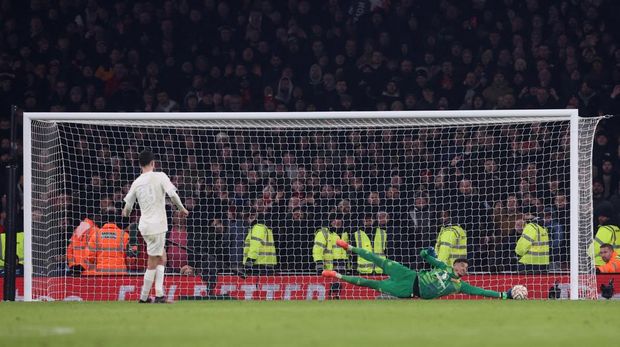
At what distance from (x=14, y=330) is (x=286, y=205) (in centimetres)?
721

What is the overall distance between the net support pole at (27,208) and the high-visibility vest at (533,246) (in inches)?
246

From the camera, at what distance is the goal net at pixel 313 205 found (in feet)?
48.0

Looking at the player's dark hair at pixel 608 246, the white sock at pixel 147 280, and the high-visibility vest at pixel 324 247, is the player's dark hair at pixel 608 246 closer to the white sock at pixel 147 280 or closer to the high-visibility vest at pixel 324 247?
the high-visibility vest at pixel 324 247

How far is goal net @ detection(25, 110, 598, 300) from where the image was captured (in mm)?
14625

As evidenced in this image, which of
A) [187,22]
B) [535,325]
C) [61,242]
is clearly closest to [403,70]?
[187,22]

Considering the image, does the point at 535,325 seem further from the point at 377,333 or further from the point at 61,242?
the point at 61,242

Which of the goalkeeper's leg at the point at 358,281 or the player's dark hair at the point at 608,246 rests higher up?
the player's dark hair at the point at 608,246

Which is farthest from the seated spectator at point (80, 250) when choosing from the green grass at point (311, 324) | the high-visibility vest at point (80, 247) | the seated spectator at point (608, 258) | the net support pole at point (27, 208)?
the seated spectator at point (608, 258)

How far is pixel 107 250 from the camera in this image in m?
15.0

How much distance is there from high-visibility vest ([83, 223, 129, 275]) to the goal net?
22 mm

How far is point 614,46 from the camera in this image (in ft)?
64.8

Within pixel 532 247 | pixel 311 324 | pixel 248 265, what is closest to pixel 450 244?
pixel 532 247

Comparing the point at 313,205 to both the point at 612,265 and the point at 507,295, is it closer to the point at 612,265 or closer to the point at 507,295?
the point at 507,295

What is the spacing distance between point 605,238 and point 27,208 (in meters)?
8.02
